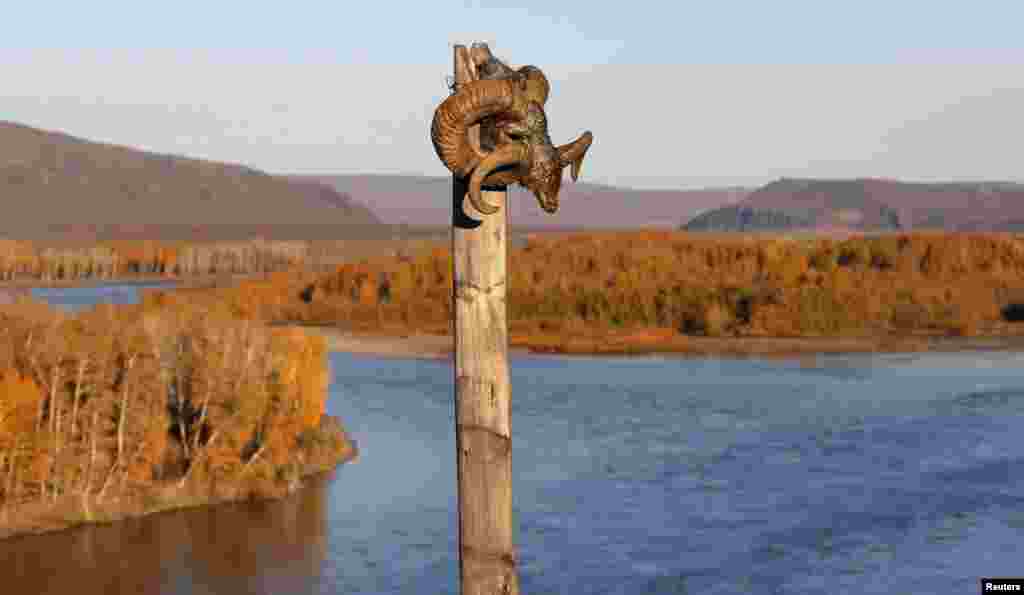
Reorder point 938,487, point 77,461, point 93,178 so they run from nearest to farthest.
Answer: point 77,461, point 938,487, point 93,178

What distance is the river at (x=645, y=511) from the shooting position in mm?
14508

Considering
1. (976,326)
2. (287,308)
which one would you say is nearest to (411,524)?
(976,326)

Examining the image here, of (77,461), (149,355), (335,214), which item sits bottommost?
(77,461)

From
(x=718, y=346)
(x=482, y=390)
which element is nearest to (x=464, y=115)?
(x=482, y=390)

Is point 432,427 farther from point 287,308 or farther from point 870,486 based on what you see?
point 287,308

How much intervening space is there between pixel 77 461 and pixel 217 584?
8.24 feet

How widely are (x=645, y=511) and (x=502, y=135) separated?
13.1 m

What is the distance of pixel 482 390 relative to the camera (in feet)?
15.5

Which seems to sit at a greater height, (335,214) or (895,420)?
(335,214)

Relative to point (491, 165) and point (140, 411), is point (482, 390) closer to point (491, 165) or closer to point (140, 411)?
point (491, 165)

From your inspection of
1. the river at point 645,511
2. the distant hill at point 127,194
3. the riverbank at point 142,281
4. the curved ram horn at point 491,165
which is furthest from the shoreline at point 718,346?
the distant hill at point 127,194

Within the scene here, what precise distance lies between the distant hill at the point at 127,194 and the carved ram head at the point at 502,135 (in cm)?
12336

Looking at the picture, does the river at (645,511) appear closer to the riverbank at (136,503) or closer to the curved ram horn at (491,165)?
the riverbank at (136,503)

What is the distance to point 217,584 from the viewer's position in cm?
1441
